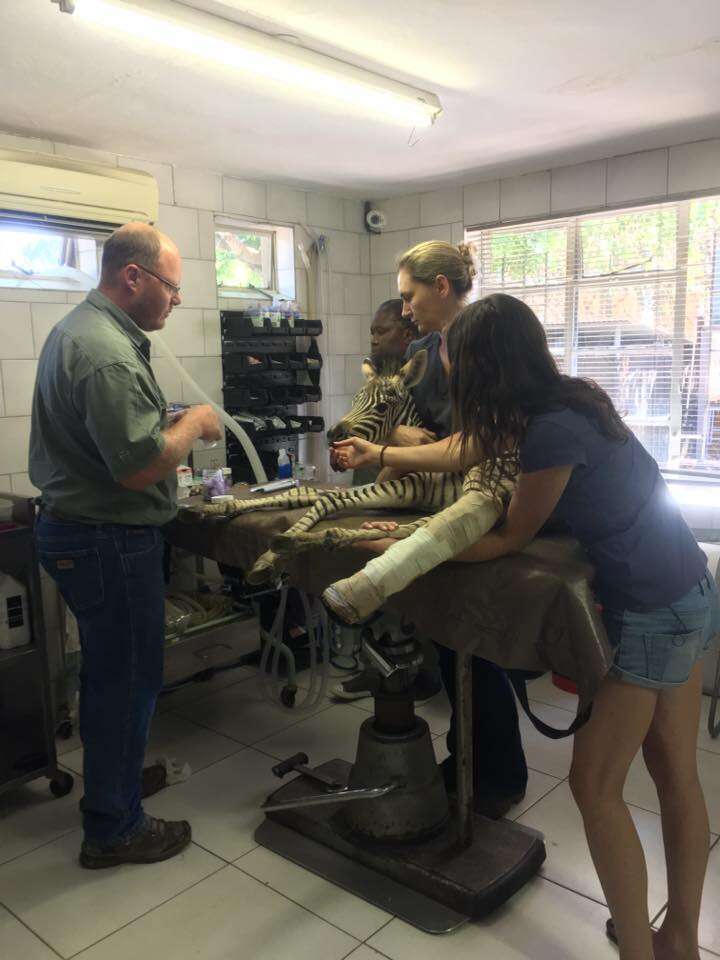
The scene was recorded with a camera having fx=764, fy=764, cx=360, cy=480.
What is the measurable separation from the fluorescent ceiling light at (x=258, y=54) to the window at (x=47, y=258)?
115cm

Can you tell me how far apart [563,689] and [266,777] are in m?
1.31

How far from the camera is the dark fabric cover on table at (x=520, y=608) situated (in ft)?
4.73

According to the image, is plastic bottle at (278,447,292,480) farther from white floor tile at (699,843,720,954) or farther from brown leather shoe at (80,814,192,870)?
white floor tile at (699,843,720,954)

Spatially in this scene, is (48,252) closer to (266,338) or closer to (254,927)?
(266,338)

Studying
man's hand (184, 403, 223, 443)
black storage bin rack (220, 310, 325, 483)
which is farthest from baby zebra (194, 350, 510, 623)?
black storage bin rack (220, 310, 325, 483)

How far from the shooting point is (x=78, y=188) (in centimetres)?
295

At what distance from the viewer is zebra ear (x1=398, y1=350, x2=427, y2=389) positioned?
6.89 ft

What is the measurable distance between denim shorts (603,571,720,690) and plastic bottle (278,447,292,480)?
8.52 ft

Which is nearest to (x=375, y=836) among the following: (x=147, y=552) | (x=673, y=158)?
(x=147, y=552)

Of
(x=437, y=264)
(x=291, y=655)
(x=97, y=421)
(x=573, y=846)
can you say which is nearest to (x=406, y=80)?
(x=437, y=264)

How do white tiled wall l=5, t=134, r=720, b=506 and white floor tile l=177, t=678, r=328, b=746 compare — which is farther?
white tiled wall l=5, t=134, r=720, b=506

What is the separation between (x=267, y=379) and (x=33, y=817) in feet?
7.07

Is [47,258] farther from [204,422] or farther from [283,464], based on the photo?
[204,422]

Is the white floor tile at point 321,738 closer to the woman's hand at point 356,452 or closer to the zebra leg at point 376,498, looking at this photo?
the zebra leg at point 376,498
